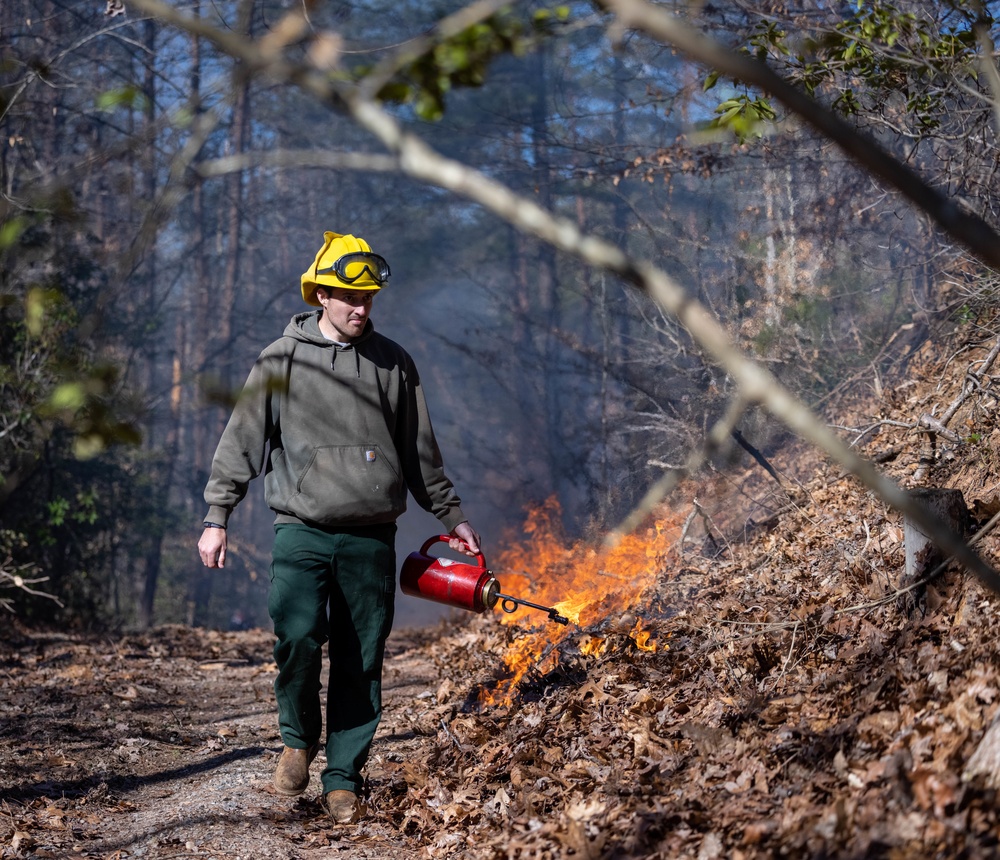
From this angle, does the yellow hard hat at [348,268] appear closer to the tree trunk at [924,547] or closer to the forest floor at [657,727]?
the forest floor at [657,727]

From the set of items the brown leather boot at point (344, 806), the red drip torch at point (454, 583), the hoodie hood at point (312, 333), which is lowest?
the brown leather boot at point (344, 806)

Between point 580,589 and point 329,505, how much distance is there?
3.99m

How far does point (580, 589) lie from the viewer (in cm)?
829

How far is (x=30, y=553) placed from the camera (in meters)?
13.1

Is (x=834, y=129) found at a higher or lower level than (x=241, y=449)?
higher

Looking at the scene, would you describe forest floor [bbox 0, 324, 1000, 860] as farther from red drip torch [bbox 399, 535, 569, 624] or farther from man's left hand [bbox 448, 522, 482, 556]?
man's left hand [bbox 448, 522, 482, 556]

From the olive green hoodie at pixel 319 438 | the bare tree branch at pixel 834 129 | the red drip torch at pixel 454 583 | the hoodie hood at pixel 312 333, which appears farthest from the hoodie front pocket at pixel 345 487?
the bare tree branch at pixel 834 129

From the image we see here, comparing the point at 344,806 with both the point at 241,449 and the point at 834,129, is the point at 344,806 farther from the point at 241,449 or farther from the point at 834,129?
the point at 834,129

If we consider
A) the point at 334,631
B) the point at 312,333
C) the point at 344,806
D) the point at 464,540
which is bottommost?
the point at 344,806

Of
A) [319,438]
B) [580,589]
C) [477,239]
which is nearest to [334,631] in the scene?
[319,438]

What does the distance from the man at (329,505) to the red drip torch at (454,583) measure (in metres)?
0.39

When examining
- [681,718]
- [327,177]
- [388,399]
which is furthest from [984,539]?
[327,177]

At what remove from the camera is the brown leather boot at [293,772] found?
4.91 metres

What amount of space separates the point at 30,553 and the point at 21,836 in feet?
32.4
